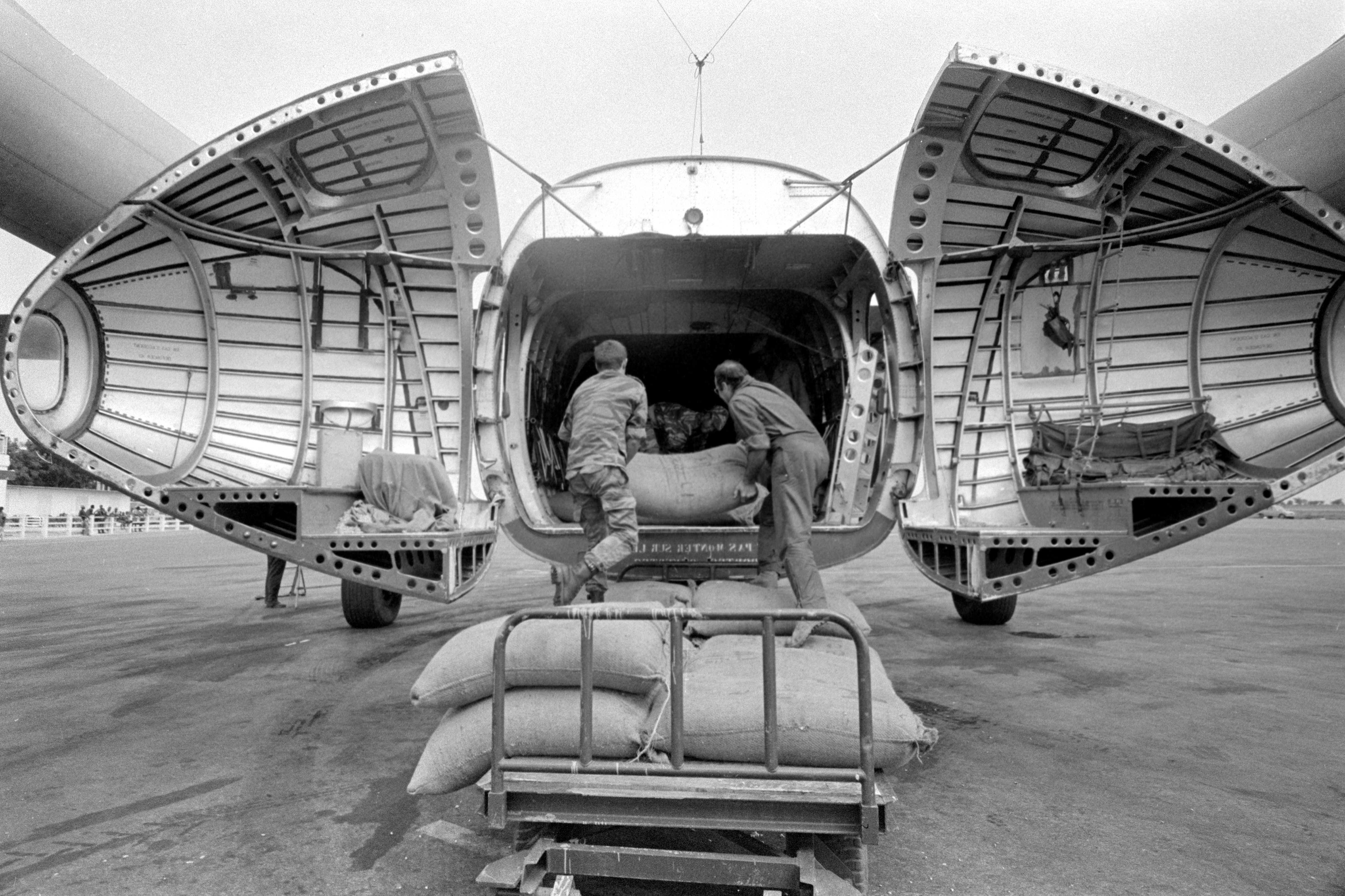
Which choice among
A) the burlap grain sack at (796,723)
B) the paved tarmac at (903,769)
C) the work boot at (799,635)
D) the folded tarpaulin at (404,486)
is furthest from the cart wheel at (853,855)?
the folded tarpaulin at (404,486)

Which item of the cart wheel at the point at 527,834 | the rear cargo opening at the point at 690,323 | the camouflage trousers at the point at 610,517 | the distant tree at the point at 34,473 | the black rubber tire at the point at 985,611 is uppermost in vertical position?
the distant tree at the point at 34,473

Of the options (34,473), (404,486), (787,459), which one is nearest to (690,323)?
(787,459)

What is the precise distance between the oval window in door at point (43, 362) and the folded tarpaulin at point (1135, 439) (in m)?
5.19

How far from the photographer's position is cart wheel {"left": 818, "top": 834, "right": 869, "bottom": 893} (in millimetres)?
2047

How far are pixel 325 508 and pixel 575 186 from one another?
2.29 m

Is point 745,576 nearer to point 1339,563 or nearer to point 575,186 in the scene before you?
point 575,186

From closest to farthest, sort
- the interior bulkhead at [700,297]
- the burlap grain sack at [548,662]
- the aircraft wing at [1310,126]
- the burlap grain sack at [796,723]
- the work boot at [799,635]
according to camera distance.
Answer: the burlap grain sack at [796,723]
the burlap grain sack at [548,662]
the work boot at [799,635]
the aircraft wing at [1310,126]
the interior bulkhead at [700,297]

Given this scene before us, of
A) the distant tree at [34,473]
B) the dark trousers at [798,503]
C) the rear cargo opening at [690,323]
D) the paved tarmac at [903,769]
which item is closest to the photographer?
the paved tarmac at [903,769]

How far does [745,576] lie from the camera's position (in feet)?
16.3

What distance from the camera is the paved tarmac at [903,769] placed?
2.46 meters

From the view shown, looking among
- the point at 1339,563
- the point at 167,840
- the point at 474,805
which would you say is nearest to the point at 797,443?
the point at 474,805

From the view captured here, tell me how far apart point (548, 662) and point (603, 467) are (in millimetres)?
1988

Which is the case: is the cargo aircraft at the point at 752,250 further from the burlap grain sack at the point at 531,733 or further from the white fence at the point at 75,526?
the white fence at the point at 75,526

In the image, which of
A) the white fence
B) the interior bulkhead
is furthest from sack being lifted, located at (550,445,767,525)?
the white fence
